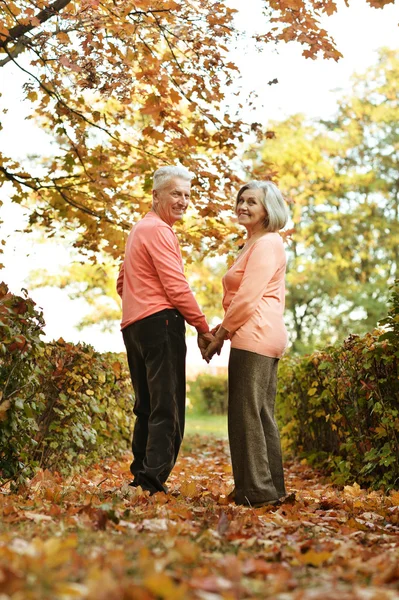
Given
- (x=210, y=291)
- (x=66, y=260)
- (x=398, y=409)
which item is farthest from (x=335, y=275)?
(x=398, y=409)

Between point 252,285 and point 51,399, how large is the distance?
2569 millimetres

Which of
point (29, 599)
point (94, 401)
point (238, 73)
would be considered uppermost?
point (238, 73)

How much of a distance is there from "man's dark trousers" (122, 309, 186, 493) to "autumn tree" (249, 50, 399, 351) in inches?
855

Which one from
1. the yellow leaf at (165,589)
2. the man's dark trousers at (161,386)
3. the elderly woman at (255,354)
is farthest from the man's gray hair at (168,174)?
the yellow leaf at (165,589)

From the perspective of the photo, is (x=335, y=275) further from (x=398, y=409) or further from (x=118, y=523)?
(x=118, y=523)

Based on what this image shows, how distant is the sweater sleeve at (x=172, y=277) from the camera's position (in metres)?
4.77

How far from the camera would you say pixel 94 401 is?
6992mm

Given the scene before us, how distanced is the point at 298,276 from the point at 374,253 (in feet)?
13.8

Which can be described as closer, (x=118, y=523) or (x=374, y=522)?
(x=118, y=523)

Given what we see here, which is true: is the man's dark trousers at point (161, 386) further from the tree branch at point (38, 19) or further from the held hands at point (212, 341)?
the tree branch at point (38, 19)

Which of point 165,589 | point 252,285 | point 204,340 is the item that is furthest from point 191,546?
point 204,340

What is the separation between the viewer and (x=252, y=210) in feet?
16.2

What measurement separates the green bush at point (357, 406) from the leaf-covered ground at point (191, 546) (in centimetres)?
49

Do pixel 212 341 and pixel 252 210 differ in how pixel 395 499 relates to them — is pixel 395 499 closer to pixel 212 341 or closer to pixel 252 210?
pixel 212 341
